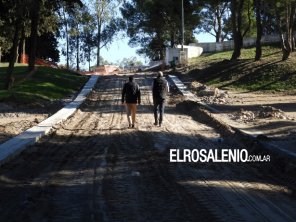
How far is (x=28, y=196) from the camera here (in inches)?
356

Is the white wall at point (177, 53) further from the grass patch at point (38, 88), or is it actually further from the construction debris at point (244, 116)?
the construction debris at point (244, 116)

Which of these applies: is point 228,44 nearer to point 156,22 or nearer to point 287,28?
point 156,22

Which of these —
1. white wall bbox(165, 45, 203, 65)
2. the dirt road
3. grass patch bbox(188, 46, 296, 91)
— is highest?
white wall bbox(165, 45, 203, 65)

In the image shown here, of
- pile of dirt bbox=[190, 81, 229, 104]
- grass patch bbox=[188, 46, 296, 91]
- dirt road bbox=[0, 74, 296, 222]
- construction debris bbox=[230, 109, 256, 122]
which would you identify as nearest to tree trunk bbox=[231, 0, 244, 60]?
grass patch bbox=[188, 46, 296, 91]

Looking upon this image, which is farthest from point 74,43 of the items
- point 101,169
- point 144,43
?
point 101,169

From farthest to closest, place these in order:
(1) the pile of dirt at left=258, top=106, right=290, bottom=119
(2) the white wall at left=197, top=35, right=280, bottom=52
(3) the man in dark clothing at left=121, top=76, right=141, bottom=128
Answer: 1. (2) the white wall at left=197, top=35, right=280, bottom=52
2. (1) the pile of dirt at left=258, top=106, right=290, bottom=119
3. (3) the man in dark clothing at left=121, top=76, right=141, bottom=128

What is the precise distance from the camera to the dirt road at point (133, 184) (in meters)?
7.93

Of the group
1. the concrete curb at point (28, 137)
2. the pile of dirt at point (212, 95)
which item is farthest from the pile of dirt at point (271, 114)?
the concrete curb at point (28, 137)

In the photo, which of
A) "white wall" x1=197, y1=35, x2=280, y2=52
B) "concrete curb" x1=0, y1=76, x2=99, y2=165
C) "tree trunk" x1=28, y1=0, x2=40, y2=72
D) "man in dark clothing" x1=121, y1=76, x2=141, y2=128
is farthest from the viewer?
"white wall" x1=197, y1=35, x2=280, y2=52

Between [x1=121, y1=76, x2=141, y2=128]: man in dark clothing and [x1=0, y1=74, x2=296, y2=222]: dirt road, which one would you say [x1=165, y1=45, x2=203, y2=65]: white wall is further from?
[x1=0, y1=74, x2=296, y2=222]: dirt road

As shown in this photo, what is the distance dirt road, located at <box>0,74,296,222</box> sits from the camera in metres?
→ 7.93

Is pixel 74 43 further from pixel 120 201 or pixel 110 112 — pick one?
pixel 120 201

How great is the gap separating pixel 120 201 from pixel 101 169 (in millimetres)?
2824

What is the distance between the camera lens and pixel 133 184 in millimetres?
9859
